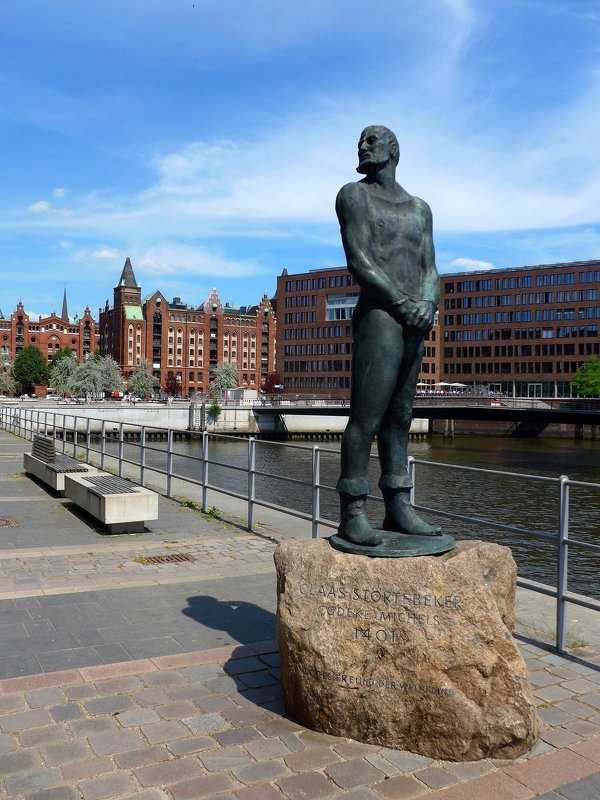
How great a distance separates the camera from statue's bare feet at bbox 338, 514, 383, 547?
459cm

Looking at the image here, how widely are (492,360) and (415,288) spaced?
107 metres

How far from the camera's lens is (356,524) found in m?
4.71

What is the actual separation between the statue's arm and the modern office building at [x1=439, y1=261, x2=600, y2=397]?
3922 inches

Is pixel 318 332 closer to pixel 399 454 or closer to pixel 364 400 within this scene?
pixel 399 454

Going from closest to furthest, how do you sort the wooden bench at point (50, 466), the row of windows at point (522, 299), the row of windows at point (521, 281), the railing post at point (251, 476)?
the railing post at point (251, 476)
the wooden bench at point (50, 466)
the row of windows at point (521, 281)
the row of windows at point (522, 299)

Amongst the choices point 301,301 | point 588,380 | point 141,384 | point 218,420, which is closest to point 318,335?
point 301,301

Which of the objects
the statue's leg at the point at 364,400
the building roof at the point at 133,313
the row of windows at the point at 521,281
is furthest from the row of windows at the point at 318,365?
the statue's leg at the point at 364,400

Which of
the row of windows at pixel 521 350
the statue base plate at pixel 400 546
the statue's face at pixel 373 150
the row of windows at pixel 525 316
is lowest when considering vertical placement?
the statue base plate at pixel 400 546

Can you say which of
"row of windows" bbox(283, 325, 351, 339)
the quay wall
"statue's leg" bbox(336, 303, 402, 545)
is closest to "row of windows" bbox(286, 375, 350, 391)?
"row of windows" bbox(283, 325, 351, 339)

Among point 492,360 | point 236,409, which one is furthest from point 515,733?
point 492,360

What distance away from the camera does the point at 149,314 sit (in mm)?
138250

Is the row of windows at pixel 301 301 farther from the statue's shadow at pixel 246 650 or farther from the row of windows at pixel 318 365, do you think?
the statue's shadow at pixel 246 650

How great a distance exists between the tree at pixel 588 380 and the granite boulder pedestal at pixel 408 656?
9156 centimetres

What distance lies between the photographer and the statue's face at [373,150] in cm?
493
